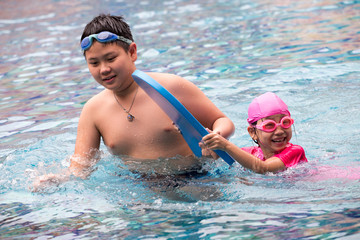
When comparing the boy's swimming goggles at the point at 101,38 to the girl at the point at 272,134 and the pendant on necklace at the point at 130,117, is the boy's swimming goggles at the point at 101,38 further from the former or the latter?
the girl at the point at 272,134

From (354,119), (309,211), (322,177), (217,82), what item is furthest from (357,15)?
(309,211)

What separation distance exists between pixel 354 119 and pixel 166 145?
250cm

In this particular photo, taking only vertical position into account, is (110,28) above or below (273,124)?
above

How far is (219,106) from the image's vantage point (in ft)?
21.1

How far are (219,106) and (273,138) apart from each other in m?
2.49

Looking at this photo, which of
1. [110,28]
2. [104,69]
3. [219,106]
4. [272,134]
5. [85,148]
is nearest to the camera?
[104,69]

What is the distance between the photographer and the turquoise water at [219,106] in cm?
335

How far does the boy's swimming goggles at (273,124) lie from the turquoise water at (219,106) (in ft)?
1.13

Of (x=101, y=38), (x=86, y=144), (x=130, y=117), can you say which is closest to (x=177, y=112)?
(x=130, y=117)

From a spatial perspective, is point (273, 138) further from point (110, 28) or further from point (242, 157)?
point (110, 28)

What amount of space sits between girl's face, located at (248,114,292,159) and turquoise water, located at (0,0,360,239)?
23cm

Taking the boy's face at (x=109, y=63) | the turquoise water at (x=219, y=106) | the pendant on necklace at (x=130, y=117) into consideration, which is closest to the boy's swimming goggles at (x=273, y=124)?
the turquoise water at (x=219, y=106)

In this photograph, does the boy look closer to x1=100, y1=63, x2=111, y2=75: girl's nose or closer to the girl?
x1=100, y1=63, x2=111, y2=75: girl's nose

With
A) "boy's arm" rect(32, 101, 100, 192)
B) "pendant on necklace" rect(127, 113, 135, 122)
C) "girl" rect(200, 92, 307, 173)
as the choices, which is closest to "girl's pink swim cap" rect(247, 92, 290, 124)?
"girl" rect(200, 92, 307, 173)
